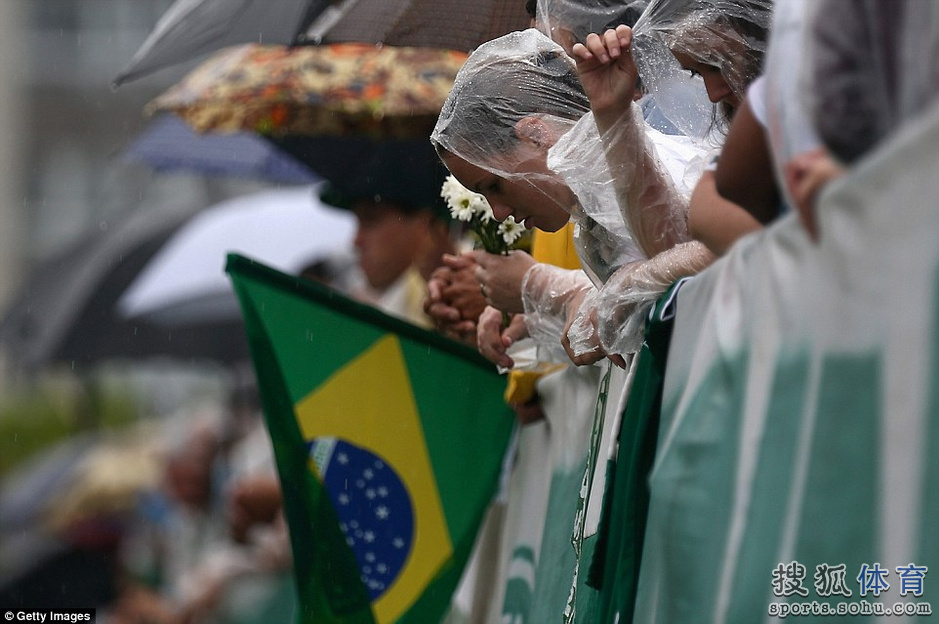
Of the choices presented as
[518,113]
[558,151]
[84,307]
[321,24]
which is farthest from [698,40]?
[84,307]

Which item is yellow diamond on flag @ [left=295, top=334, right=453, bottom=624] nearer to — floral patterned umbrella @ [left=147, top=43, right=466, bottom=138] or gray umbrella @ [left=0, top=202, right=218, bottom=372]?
floral patterned umbrella @ [left=147, top=43, right=466, bottom=138]

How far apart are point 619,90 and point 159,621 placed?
5.72 m

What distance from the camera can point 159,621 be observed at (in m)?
8.46

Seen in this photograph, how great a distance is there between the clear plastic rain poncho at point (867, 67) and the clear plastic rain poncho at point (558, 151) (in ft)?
3.90

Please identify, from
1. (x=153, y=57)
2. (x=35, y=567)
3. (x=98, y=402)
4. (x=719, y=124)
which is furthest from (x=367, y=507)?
(x=98, y=402)

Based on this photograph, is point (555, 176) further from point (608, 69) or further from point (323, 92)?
point (323, 92)

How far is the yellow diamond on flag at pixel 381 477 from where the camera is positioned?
5246mm

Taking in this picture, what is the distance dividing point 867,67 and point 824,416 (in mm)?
428

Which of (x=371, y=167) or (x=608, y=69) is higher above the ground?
(x=371, y=167)

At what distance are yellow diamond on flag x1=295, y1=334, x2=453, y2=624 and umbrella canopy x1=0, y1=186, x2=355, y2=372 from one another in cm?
484

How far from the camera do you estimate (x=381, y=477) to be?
5.28m

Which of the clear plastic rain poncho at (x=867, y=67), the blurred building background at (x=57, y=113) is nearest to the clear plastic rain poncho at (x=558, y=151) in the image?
the clear plastic rain poncho at (x=867, y=67)

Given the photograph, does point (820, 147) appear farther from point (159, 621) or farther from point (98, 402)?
point (98, 402)

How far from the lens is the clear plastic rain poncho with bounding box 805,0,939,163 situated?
2139 millimetres
